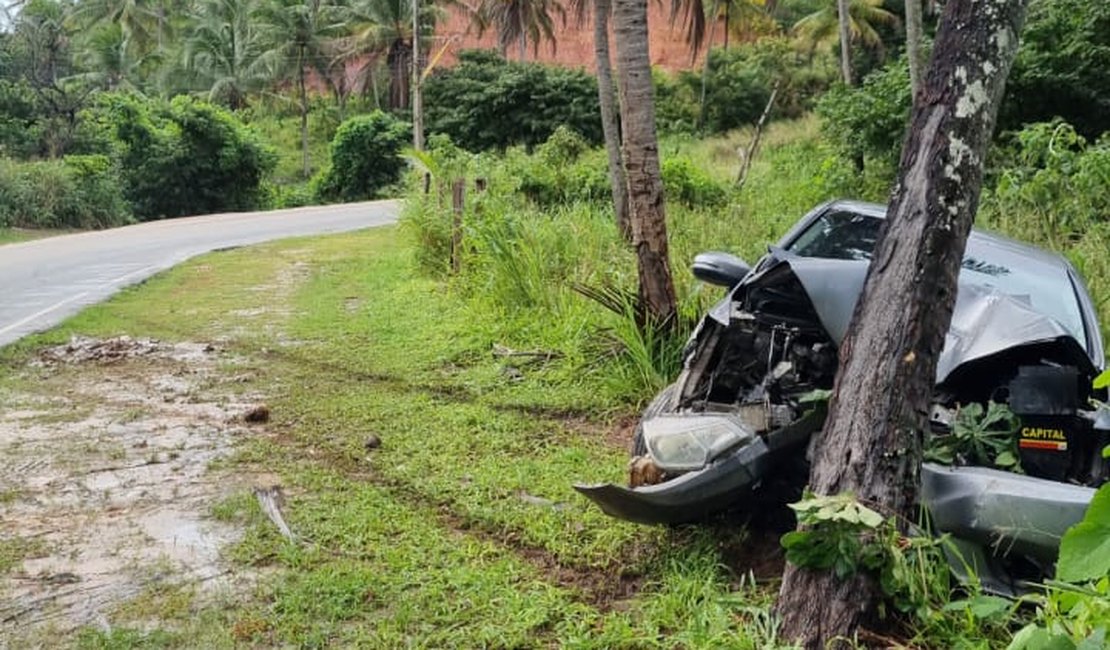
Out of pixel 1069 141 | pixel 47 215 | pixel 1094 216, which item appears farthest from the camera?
pixel 47 215

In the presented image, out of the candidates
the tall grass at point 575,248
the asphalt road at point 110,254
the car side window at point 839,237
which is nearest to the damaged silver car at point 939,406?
the car side window at point 839,237

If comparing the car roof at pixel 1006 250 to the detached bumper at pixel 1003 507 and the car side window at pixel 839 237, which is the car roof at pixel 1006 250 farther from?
the detached bumper at pixel 1003 507

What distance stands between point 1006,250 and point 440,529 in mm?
3345

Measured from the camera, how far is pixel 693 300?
273 inches

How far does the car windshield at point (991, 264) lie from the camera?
4168mm

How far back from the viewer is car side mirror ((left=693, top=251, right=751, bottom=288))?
468cm

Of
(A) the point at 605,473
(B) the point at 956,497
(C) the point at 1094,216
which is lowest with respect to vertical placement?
(A) the point at 605,473

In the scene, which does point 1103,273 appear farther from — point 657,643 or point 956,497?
point 657,643

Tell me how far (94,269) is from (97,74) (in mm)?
38527

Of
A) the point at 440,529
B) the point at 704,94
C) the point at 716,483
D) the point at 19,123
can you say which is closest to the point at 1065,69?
the point at 716,483

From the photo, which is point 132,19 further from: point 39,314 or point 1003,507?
point 1003,507

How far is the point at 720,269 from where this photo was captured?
472cm

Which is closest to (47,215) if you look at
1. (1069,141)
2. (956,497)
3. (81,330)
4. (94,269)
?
(94,269)

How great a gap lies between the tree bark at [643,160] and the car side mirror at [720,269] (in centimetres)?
186
